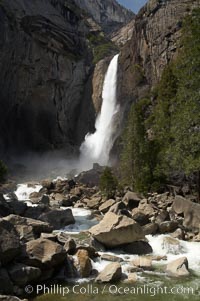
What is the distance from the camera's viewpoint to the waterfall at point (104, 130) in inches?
2448

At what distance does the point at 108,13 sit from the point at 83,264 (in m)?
163

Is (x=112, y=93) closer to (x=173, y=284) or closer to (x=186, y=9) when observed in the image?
(x=186, y=9)

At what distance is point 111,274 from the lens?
44.9 feet

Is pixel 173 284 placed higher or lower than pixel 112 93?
lower

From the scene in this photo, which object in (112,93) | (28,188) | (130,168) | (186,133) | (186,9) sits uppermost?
(186,9)

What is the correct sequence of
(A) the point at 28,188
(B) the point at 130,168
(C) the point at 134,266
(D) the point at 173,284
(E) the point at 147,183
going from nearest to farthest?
(D) the point at 173,284 → (C) the point at 134,266 → (E) the point at 147,183 → (B) the point at 130,168 → (A) the point at 28,188

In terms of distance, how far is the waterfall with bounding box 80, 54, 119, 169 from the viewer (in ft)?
204

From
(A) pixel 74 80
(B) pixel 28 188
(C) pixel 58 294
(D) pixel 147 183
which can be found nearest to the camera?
(C) pixel 58 294

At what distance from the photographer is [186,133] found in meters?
22.5

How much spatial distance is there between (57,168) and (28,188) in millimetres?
19667

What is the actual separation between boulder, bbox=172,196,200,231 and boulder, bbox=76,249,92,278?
8810mm

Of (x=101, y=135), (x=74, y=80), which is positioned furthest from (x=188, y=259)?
(x=74, y=80)

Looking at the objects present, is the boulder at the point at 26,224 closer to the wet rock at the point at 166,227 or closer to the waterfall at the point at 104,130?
the wet rock at the point at 166,227

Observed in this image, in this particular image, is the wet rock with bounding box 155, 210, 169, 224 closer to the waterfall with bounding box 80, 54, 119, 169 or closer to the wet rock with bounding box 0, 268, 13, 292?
the wet rock with bounding box 0, 268, 13, 292
